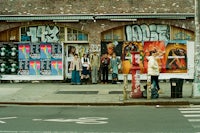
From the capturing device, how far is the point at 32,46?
25.6m

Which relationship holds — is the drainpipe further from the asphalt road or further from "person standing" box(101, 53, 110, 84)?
"person standing" box(101, 53, 110, 84)

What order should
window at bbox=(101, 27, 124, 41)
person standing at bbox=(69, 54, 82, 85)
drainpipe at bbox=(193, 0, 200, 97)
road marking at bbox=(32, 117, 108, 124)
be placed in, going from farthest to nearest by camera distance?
window at bbox=(101, 27, 124, 41) → person standing at bbox=(69, 54, 82, 85) → drainpipe at bbox=(193, 0, 200, 97) → road marking at bbox=(32, 117, 108, 124)

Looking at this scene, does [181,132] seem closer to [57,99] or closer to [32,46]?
[57,99]

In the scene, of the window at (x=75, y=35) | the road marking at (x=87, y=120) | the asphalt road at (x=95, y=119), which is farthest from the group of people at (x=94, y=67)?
the road marking at (x=87, y=120)

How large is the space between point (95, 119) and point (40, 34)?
13.2 meters

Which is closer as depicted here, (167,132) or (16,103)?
(167,132)

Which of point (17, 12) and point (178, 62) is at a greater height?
point (17, 12)

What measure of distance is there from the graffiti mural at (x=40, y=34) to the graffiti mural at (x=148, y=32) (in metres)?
4.08

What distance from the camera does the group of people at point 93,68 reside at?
2464 cm

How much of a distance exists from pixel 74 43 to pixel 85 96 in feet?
22.3

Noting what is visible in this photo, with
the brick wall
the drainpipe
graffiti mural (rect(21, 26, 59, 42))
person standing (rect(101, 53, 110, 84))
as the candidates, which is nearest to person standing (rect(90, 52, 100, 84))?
person standing (rect(101, 53, 110, 84))

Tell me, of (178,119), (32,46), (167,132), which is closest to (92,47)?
(32,46)

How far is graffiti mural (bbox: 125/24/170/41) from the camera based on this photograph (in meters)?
25.1

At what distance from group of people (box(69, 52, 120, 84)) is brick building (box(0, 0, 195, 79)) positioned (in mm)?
634
